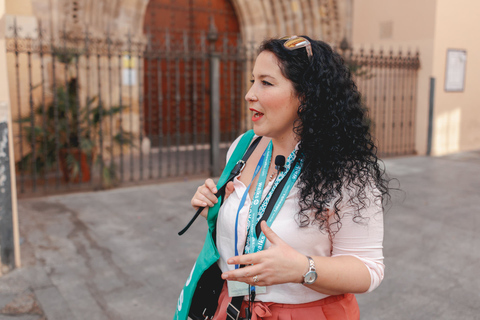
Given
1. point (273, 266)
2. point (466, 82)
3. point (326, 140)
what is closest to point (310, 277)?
point (273, 266)

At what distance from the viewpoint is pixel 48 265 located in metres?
3.86

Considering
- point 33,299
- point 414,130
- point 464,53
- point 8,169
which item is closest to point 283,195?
point 33,299

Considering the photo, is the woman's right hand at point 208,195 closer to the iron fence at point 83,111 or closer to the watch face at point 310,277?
the watch face at point 310,277

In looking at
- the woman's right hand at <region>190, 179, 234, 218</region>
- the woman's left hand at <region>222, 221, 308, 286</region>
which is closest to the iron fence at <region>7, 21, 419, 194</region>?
the woman's right hand at <region>190, 179, 234, 218</region>

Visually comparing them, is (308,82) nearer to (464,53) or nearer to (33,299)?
(33,299)

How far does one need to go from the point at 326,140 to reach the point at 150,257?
299 cm

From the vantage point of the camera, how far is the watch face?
4.22 ft

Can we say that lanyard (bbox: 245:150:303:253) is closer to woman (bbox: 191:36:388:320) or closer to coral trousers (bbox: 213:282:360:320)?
woman (bbox: 191:36:388:320)

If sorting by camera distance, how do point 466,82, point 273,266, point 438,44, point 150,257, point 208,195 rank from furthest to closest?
1. point 466,82
2. point 438,44
3. point 150,257
4. point 208,195
5. point 273,266

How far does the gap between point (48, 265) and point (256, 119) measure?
306 centimetres

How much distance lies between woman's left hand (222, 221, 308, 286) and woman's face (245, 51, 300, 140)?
42cm

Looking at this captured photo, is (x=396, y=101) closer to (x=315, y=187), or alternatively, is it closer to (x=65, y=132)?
(x=65, y=132)

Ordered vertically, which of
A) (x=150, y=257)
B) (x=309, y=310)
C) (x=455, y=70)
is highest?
(x=455, y=70)

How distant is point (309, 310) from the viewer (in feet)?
4.87
